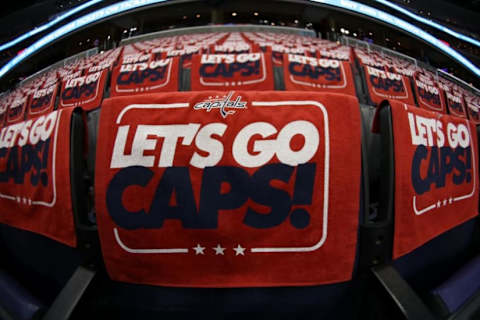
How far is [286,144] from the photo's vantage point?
0.23m

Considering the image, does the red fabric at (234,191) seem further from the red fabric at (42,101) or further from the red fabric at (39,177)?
the red fabric at (42,101)

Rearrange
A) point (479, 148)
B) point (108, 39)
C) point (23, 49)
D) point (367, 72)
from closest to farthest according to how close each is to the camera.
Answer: point (479, 148) < point (367, 72) < point (23, 49) < point (108, 39)

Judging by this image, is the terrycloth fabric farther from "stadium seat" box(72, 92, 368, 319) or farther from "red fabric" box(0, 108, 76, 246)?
"red fabric" box(0, 108, 76, 246)

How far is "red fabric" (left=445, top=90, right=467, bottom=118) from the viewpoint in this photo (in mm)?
1304

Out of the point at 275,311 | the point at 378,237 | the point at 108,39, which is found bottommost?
the point at 275,311

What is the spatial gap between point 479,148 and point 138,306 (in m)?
0.69

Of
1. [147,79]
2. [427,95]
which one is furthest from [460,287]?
[427,95]

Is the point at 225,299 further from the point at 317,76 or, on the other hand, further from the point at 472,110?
the point at 472,110

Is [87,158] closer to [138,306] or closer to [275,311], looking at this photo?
[138,306]

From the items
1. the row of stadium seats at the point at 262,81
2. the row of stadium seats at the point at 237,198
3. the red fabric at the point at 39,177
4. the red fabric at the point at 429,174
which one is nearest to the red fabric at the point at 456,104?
the row of stadium seats at the point at 262,81

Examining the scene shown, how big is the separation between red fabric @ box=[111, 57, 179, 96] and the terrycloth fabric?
3.87 feet

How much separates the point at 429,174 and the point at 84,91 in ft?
5.23

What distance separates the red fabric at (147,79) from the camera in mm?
1113

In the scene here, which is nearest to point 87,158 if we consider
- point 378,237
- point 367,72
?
point 378,237
